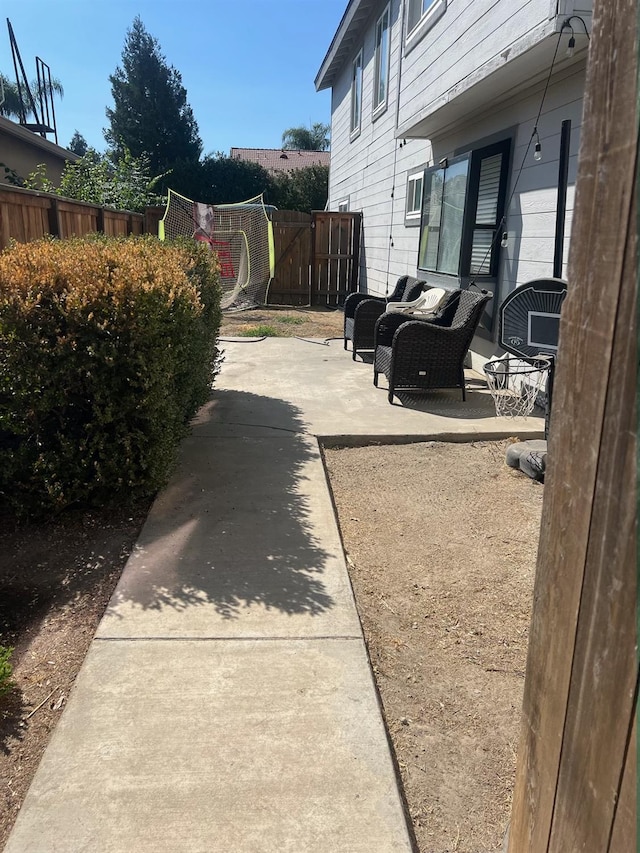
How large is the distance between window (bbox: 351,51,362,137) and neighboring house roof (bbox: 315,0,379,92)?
1.35 feet

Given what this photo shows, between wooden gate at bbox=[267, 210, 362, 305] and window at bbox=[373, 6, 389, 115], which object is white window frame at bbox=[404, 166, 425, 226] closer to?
window at bbox=[373, 6, 389, 115]

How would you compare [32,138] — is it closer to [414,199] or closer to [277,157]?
[414,199]

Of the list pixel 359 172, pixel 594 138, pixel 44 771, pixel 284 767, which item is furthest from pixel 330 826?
pixel 359 172

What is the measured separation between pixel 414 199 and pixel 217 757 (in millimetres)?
9200

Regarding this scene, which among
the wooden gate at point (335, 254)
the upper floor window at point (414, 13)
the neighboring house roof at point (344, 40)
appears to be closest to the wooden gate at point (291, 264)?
the wooden gate at point (335, 254)

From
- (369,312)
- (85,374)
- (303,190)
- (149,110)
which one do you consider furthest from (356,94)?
(149,110)

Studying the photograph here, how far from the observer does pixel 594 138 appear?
3.07 feet

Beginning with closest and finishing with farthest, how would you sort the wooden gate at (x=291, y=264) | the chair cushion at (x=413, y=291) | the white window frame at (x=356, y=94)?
the chair cushion at (x=413, y=291)
the white window frame at (x=356, y=94)
the wooden gate at (x=291, y=264)

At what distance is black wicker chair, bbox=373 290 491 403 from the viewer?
18.9ft

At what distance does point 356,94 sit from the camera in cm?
1379

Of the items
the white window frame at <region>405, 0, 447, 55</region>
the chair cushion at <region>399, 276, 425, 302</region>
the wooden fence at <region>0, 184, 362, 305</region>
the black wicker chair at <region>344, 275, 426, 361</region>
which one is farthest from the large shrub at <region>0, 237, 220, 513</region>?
the wooden fence at <region>0, 184, 362, 305</region>

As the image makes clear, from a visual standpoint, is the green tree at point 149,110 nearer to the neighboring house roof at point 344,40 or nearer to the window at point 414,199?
the neighboring house roof at point 344,40

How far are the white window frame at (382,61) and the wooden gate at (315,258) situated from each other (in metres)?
2.74

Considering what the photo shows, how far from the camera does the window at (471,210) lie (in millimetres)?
6348
